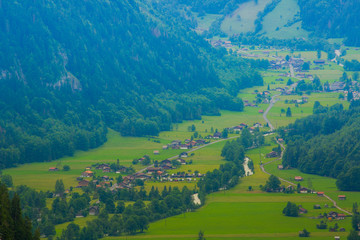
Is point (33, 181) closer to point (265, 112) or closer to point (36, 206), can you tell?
point (36, 206)

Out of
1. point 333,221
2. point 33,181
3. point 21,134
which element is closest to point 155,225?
point 333,221

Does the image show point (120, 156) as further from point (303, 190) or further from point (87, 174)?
point (303, 190)

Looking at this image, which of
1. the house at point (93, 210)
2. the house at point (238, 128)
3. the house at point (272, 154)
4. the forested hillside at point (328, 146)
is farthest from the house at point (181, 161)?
the house at point (93, 210)

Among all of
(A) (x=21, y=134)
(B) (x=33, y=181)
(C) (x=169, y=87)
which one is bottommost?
(B) (x=33, y=181)

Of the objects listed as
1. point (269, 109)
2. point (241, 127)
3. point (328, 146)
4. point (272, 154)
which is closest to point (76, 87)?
point (241, 127)

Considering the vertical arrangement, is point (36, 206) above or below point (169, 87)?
below

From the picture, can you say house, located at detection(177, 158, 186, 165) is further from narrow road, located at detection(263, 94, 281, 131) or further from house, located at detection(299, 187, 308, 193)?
narrow road, located at detection(263, 94, 281, 131)

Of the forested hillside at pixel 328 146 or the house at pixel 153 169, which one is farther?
the house at pixel 153 169

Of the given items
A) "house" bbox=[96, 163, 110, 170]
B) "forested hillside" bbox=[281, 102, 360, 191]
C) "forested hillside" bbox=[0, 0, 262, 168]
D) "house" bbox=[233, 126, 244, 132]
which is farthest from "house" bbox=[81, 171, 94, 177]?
"house" bbox=[233, 126, 244, 132]

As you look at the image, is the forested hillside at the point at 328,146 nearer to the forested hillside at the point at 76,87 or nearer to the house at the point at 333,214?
the house at the point at 333,214
